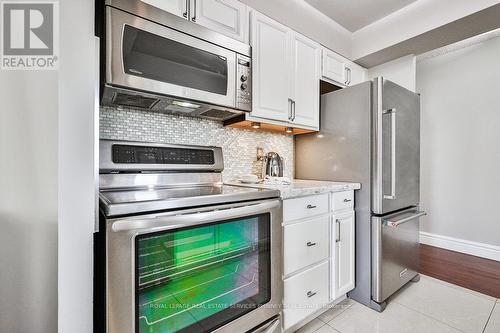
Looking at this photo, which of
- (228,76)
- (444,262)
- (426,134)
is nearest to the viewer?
(228,76)

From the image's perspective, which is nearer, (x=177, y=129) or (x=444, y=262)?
(x=177, y=129)

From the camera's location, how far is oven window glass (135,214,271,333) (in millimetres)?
978

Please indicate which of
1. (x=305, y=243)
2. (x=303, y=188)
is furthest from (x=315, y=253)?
(x=303, y=188)

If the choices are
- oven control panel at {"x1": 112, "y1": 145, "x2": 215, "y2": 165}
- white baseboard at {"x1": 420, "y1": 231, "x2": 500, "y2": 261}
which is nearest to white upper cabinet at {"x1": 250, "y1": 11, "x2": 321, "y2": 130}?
oven control panel at {"x1": 112, "y1": 145, "x2": 215, "y2": 165}

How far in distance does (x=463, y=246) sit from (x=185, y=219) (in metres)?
3.57

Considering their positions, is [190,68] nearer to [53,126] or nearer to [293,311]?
[53,126]

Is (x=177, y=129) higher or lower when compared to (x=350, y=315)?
higher

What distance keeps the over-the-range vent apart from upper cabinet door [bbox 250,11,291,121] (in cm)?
67

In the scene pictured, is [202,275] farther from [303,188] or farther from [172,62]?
[172,62]

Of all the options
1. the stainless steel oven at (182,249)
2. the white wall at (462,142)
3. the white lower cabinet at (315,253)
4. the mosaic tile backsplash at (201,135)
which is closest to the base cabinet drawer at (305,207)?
the white lower cabinet at (315,253)

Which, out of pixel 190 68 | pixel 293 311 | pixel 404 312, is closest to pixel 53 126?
pixel 190 68

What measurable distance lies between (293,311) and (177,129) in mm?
1408

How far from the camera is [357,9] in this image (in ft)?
7.32

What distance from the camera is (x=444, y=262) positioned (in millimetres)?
2678
